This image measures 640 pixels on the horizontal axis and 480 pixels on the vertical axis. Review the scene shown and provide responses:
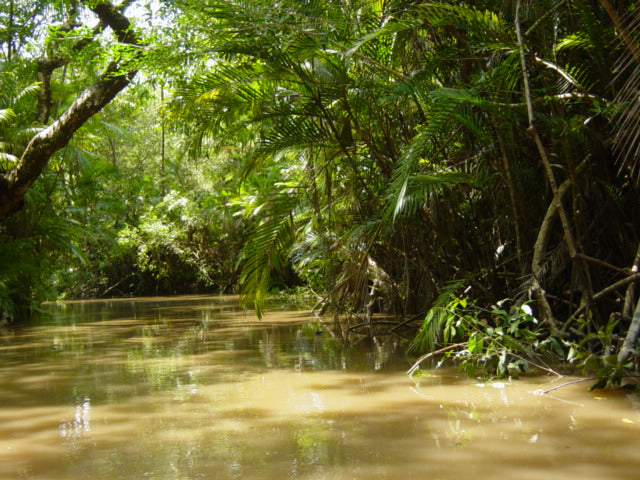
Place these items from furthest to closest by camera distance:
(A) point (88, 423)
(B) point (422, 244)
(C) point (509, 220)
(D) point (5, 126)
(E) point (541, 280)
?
(D) point (5, 126) → (B) point (422, 244) → (C) point (509, 220) → (E) point (541, 280) → (A) point (88, 423)

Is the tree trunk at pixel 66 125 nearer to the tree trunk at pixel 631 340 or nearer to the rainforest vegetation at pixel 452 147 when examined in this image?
the rainforest vegetation at pixel 452 147

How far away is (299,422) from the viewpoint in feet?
11.0

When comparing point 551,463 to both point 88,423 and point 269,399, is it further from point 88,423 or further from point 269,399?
point 88,423

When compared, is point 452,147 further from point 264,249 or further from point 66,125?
point 66,125

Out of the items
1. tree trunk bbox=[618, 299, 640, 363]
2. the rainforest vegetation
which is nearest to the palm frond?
the rainforest vegetation

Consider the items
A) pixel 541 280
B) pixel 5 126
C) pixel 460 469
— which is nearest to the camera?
pixel 460 469

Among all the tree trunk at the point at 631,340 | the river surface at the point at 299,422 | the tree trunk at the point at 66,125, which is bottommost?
the river surface at the point at 299,422

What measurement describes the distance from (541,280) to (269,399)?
2.33 metres

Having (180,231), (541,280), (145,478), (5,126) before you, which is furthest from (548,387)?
(180,231)

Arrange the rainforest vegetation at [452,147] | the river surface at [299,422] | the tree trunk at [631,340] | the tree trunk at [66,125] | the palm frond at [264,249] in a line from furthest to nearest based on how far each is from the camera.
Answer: the tree trunk at [66,125], the palm frond at [264,249], the rainforest vegetation at [452,147], the tree trunk at [631,340], the river surface at [299,422]

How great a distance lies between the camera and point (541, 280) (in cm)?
489

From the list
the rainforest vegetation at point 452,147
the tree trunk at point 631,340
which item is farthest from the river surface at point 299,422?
the rainforest vegetation at point 452,147

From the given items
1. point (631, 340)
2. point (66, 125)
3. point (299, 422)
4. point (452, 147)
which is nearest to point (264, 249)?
point (452, 147)

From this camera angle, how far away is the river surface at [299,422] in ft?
8.36
